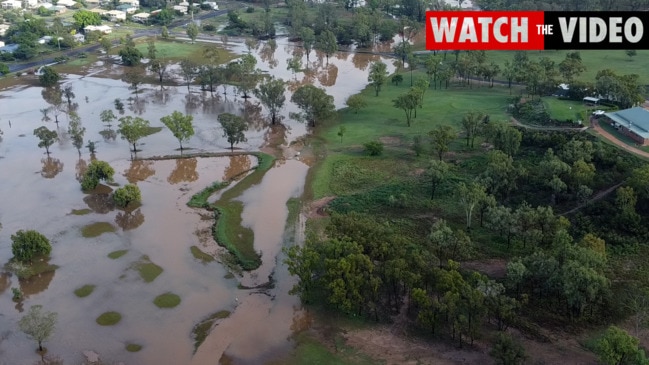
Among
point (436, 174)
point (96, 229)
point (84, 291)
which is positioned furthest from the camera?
point (436, 174)

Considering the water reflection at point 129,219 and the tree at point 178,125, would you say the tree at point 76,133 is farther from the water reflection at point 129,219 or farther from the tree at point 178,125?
the water reflection at point 129,219

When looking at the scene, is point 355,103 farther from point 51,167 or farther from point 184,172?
point 51,167

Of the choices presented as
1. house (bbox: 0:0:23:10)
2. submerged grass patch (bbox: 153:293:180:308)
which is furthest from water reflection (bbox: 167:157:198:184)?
house (bbox: 0:0:23:10)

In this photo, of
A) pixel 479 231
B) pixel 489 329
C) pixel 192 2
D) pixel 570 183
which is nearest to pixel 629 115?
pixel 570 183

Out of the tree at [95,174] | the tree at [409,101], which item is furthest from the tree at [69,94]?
the tree at [409,101]

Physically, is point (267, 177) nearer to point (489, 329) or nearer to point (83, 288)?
point (83, 288)

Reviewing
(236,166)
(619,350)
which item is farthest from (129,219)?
(619,350)

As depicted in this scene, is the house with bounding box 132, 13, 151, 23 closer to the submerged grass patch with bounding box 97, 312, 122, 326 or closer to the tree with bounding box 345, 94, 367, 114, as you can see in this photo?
the tree with bounding box 345, 94, 367, 114
